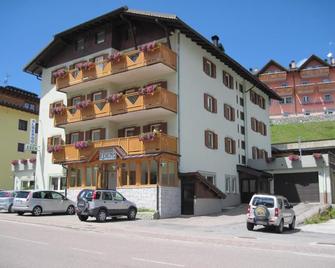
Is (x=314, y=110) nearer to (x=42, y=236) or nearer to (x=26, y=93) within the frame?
(x=26, y=93)

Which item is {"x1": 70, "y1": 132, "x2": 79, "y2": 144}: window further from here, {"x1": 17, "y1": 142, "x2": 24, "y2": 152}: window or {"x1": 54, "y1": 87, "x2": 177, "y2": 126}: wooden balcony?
{"x1": 17, "y1": 142, "x2": 24, "y2": 152}: window

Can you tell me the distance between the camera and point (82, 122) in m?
33.2

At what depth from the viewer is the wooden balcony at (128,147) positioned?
26734 mm

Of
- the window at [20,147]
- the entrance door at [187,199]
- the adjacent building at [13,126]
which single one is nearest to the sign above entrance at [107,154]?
the entrance door at [187,199]

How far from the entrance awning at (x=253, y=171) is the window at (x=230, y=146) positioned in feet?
4.90

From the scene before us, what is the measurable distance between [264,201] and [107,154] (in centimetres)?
1238

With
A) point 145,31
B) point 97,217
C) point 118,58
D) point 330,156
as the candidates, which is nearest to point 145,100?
point 118,58

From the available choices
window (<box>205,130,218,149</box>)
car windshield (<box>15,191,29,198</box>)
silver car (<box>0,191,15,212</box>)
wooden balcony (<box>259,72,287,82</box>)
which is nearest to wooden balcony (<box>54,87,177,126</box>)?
window (<box>205,130,218,149</box>)

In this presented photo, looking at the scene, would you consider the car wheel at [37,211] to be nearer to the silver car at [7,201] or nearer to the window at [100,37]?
the silver car at [7,201]

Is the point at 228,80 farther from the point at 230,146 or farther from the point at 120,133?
the point at 120,133

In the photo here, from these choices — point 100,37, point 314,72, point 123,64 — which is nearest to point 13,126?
point 100,37

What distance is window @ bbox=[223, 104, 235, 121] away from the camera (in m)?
35.8

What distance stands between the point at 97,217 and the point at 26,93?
35.0 m

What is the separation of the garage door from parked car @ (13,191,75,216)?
18794mm
